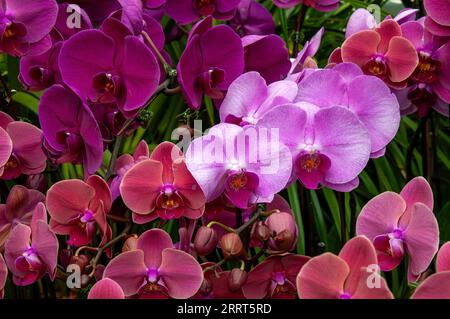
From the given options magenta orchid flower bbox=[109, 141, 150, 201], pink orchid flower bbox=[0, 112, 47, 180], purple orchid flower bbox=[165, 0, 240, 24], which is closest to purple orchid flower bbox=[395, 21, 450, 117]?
purple orchid flower bbox=[165, 0, 240, 24]

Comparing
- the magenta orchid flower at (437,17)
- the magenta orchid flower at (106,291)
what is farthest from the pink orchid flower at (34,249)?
the magenta orchid flower at (437,17)

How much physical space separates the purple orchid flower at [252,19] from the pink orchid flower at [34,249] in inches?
15.6

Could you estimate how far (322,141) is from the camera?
23.8 inches

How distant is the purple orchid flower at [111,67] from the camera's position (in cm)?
64

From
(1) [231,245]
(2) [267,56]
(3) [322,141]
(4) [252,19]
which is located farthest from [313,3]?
(1) [231,245]

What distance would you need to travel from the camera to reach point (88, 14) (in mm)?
726

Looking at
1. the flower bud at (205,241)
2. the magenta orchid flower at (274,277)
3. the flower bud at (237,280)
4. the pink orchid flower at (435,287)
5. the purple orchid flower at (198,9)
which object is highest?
the purple orchid flower at (198,9)

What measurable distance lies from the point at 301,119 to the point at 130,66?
19 centimetres

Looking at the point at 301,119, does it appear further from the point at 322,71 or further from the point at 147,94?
the point at 147,94

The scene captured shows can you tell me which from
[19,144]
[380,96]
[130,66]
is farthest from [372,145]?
[19,144]

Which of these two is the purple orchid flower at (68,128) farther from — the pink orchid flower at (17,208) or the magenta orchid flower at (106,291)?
the magenta orchid flower at (106,291)

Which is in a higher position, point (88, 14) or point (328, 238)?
point (88, 14)

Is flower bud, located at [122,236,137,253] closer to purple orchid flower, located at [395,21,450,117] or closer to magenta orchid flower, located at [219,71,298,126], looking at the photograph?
magenta orchid flower, located at [219,71,298,126]

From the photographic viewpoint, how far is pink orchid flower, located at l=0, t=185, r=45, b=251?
0.71m
